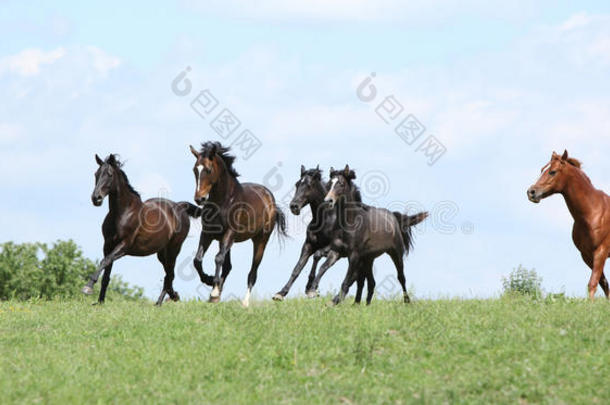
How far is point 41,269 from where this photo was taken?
33.2 metres

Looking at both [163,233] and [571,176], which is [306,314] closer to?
[163,233]

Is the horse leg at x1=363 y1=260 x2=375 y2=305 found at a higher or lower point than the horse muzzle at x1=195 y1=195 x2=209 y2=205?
lower

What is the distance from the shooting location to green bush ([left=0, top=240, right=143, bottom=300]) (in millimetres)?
32531

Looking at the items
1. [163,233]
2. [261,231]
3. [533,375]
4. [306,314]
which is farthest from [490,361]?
[163,233]

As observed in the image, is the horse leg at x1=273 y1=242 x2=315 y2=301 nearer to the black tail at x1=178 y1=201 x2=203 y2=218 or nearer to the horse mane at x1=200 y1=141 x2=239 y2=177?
the horse mane at x1=200 y1=141 x2=239 y2=177

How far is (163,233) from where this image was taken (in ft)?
59.3

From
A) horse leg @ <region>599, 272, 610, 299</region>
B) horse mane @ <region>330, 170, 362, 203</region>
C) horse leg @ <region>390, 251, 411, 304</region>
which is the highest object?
horse mane @ <region>330, 170, 362, 203</region>

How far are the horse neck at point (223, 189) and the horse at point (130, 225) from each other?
196 cm

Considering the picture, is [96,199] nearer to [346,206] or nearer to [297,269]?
[297,269]

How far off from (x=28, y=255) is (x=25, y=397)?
963 inches

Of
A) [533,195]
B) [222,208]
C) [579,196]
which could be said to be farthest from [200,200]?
[579,196]

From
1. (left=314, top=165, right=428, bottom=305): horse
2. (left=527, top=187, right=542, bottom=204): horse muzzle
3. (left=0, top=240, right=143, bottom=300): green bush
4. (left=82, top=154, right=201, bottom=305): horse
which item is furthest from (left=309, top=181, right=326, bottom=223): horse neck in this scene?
(left=0, top=240, right=143, bottom=300): green bush

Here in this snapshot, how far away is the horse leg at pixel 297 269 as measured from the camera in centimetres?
1489

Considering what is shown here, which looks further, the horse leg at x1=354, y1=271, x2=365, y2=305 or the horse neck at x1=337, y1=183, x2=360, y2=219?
the horse leg at x1=354, y1=271, x2=365, y2=305
